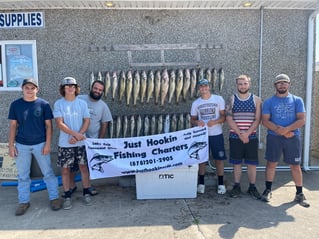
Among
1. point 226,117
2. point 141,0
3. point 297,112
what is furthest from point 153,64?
point 297,112

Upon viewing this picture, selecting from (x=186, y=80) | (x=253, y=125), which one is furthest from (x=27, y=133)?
(x=253, y=125)

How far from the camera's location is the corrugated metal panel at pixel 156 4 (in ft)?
17.7

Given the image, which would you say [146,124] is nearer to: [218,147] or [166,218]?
[218,147]

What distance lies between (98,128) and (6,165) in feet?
7.31

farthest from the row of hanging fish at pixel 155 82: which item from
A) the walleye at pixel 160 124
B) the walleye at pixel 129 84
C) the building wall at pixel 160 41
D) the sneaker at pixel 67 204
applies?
the sneaker at pixel 67 204

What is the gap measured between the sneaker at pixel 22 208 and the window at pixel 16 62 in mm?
2484

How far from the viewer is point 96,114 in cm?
477

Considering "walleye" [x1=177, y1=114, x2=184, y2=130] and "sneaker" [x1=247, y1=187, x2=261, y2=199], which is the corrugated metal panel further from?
"sneaker" [x1=247, y1=187, x2=261, y2=199]

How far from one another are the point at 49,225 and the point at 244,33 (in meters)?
4.75

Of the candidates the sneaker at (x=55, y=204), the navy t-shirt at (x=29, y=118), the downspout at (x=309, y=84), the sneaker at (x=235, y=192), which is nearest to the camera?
the navy t-shirt at (x=29, y=118)

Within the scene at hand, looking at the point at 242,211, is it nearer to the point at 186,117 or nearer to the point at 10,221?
the point at 186,117

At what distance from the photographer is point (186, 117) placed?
17.3 feet

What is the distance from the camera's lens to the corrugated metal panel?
540cm

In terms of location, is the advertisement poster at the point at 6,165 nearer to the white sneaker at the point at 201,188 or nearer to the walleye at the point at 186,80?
the white sneaker at the point at 201,188
